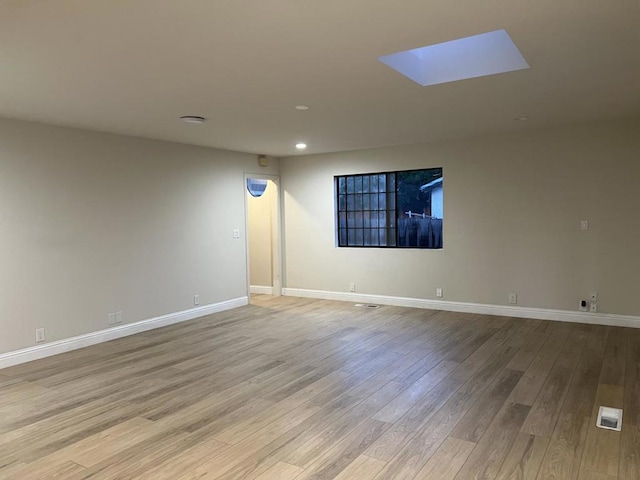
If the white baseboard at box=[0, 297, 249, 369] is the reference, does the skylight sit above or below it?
above

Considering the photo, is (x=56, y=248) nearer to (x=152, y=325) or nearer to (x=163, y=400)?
(x=152, y=325)

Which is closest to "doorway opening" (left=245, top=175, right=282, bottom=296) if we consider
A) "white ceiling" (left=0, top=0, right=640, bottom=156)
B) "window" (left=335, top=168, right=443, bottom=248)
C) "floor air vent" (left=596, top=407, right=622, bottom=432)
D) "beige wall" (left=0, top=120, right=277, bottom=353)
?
"beige wall" (left=0, top=120, right=277, bottom=353)

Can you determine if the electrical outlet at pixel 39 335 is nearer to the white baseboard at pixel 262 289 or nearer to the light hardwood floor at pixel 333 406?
the light hardwood floor at pixel 333 406

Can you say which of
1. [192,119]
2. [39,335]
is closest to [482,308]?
[192,119]

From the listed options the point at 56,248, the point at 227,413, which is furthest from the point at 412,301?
the point at 56,248

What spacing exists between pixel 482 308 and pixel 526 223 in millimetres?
1251

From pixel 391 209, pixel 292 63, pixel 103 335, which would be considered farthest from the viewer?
pixel 391 209

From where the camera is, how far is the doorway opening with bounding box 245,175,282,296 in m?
7.79

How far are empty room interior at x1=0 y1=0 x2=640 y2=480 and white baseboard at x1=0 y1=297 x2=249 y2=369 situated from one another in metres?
0.02

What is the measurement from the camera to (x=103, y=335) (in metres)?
5.16

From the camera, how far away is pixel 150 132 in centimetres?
518

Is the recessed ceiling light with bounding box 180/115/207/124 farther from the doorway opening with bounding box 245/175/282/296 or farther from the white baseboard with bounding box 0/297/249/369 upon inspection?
the doorway opening with bounding box 245/175/282/296

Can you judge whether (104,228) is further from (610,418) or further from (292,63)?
(610,418)

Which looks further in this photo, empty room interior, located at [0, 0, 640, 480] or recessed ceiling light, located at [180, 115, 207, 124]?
recessed ceiling light, located at [180, 115, 207, 124]
